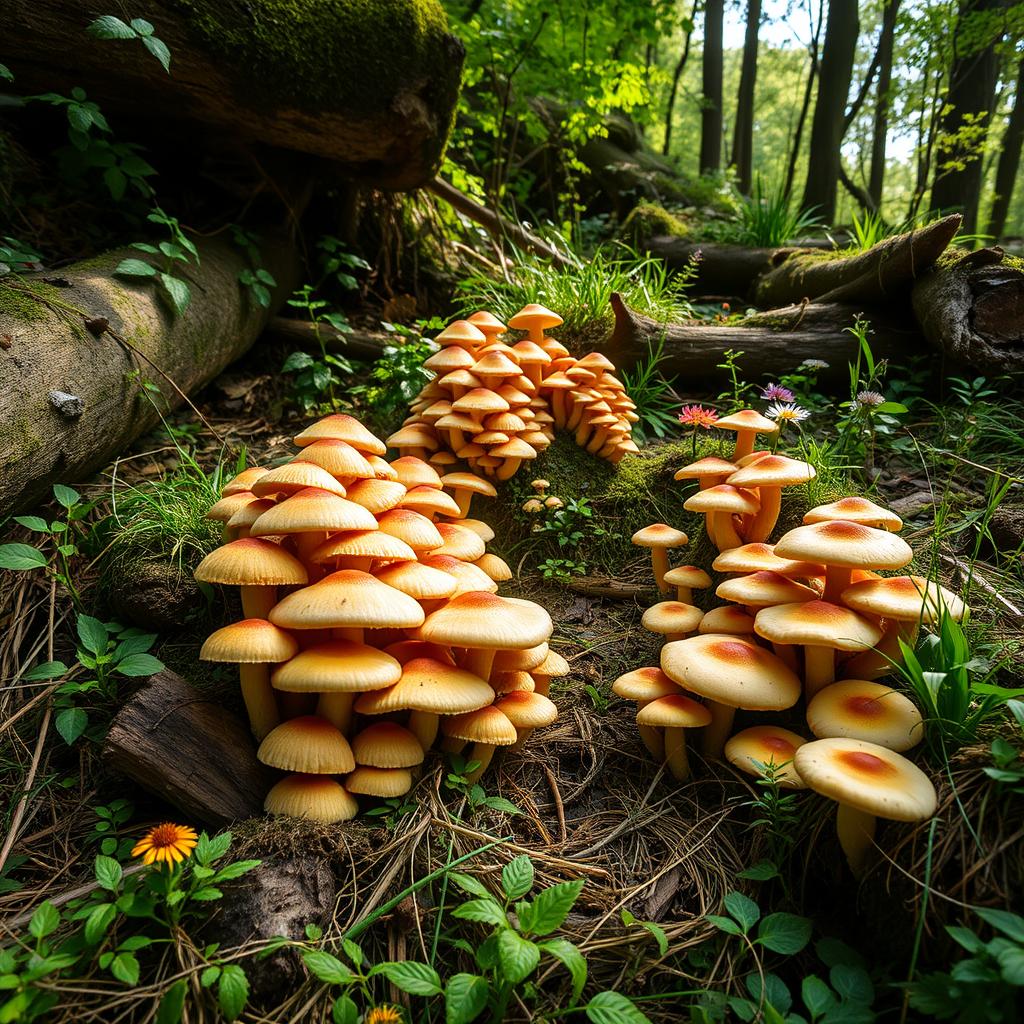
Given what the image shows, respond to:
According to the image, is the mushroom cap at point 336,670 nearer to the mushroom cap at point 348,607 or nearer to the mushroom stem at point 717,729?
the mushroom cap at point 348,607

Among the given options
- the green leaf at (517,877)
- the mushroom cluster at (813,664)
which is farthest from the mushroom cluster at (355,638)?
the mushroom cluster at (813,664)

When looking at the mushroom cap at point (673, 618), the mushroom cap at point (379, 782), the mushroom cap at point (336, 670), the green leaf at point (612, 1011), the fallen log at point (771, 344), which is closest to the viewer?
the green leaf at point (612, 1011)

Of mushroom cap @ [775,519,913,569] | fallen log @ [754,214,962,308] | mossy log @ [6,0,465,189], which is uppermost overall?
mossy log @ [6,0,465,189]

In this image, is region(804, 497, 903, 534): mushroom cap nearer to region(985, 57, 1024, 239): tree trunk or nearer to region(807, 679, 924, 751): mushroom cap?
region(807, 679, 924, 751): mushroom cap

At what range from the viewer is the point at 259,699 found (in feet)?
6.92

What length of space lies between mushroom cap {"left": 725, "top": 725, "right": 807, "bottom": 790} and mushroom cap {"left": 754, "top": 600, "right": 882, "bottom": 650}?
1.10 feet

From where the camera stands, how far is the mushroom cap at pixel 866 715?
1758mm

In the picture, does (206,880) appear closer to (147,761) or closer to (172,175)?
(147,761)

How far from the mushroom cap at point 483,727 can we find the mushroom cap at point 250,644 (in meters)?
0.61

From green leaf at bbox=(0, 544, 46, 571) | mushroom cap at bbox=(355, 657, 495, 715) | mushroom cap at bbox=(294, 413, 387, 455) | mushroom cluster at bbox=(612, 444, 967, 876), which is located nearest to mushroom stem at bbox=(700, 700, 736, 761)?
mushroom cluster at bbox=(612, 444, 967, 876)

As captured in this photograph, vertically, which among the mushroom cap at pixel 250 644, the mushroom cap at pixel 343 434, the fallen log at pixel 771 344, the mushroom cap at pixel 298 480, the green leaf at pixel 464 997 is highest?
the fallen log at pixel 771 344

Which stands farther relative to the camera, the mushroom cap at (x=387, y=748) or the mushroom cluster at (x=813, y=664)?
the mushroom cap at (x=387, y=748)

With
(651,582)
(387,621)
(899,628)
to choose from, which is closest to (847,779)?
(899,628)

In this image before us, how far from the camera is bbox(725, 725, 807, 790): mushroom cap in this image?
1838mm
